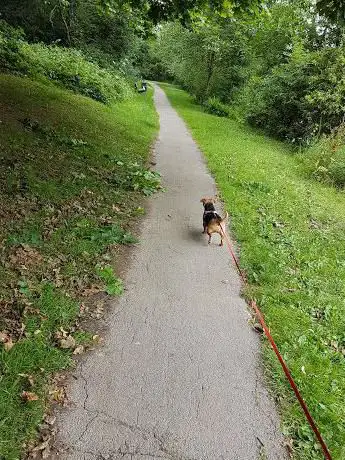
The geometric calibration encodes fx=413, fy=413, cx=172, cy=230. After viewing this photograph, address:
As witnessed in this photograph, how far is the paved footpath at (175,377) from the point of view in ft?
10.8

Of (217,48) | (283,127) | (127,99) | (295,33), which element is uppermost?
(295,33)

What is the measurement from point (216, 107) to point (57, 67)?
11.3 m

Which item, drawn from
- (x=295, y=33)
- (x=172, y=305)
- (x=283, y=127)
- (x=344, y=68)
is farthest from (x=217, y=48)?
(x=172, y=305)

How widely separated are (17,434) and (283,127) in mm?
→ 18690

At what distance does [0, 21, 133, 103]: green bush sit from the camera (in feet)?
61.9

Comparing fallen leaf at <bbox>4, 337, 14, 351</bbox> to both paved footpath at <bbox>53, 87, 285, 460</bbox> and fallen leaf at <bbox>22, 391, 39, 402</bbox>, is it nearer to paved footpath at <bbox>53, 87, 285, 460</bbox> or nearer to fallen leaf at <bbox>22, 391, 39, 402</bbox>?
fallen leaf at <bbox>22, 391, 39, 402</bbox>

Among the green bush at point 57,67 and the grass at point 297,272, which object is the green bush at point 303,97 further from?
the green bush at point 57,67

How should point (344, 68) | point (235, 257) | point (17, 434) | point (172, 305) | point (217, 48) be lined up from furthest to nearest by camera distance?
point (217, 48)
point (344, 68)
point (235, 257)
point (172, 305)
point (17, 434)

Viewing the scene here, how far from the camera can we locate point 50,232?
6223 millimetres

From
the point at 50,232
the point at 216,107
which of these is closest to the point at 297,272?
the point at 50,232

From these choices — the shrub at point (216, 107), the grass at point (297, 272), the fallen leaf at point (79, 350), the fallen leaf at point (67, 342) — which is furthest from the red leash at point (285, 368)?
the shrub at point (216, 107)

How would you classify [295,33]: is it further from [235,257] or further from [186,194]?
[235,257]

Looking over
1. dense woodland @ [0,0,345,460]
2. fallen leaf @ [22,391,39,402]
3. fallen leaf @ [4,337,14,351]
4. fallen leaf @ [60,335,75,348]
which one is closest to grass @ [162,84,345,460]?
dense woodland @ [0,0,345,460]

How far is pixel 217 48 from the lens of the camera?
27250 millimetres
